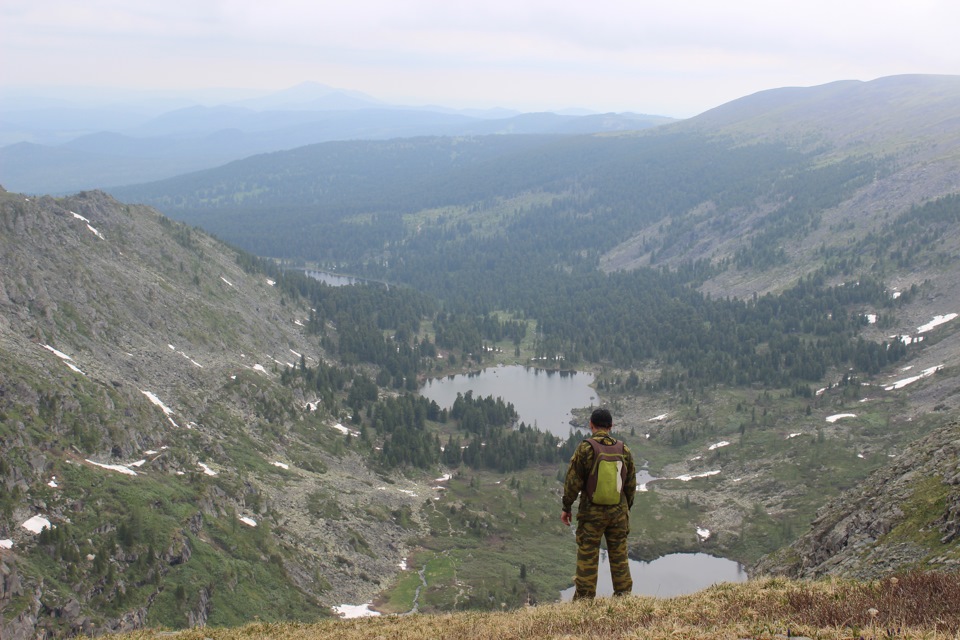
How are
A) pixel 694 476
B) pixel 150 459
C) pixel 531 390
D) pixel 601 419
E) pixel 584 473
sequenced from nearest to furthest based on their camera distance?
1. pixel 601 419
2. pixel 584 473
3. pixel 150 459
4. pixel 694 476
5. pixel 531 390

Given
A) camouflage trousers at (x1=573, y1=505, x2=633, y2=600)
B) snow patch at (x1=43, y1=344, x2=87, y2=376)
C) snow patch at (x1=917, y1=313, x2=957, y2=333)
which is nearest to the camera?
camouflage trousers at (x1=573, y1=505, x2=633, y2=600)

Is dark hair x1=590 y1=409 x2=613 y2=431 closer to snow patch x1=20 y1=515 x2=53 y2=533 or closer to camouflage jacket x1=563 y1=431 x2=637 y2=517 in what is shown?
camouflage jacket x1=563 y1=431 x2=637 y2=517

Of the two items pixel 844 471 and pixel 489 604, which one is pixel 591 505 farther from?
pixel 844 471

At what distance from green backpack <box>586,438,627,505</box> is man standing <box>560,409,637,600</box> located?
1.2 inches

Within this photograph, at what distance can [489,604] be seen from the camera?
232 feet

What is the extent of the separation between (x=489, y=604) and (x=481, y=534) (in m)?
21.4

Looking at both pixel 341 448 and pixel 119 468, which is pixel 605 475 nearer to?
pixel 119 468

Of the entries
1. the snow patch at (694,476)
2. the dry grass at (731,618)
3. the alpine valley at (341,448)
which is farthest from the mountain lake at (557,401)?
the dry grass at (731,618)

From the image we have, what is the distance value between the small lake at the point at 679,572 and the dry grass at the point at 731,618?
55.1m

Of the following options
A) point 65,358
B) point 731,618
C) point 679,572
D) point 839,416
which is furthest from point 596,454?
point 839,416

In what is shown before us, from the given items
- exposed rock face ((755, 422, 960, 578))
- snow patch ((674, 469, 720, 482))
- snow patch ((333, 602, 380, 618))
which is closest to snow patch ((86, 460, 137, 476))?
snow patch ((333, 602, 380, 618))

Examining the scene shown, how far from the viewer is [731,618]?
18.8 m

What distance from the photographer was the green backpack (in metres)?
20.7

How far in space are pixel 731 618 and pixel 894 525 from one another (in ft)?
65.4
